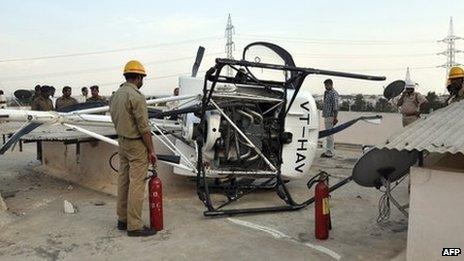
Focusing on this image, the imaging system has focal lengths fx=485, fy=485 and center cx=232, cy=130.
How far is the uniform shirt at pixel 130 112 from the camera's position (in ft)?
18.4

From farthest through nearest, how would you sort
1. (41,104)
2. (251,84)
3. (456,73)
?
(41,104) → (251,84) → (456,73)

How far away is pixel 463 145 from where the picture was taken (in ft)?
12.5

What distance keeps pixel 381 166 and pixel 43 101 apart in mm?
8420

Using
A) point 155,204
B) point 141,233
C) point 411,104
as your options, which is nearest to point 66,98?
point 155,204

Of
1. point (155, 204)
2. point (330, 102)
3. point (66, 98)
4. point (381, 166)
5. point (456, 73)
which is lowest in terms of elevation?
point (155, 204)

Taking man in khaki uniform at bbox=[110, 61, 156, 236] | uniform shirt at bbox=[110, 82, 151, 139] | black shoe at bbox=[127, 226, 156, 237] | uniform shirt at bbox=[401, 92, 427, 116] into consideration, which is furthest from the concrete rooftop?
uniform shirt at bbox=[401, 92, 427, 116]

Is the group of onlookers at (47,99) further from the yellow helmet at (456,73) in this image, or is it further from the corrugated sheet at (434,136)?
the corrugated sheet at (434,136)

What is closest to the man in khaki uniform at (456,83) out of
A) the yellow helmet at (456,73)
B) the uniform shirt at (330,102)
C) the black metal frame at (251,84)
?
the yellow helmet at (456,73)

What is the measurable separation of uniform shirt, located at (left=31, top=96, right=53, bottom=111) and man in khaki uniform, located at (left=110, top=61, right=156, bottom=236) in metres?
5.75

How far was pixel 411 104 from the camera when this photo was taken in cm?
904

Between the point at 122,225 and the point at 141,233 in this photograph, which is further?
the point at 122,225

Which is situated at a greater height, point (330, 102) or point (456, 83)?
point (456, 83)

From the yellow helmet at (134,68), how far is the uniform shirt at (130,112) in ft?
0.54

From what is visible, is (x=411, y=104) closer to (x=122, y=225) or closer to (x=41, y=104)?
(x=122, y=225)
